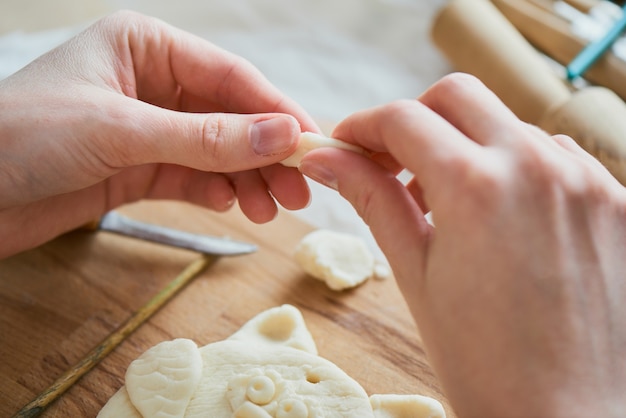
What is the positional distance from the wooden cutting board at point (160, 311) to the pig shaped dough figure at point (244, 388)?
9 centimetres

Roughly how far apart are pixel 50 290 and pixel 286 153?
0.58m

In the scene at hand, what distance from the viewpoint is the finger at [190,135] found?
3.16 ft

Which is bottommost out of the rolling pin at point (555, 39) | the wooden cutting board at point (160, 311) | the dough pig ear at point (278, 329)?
the wooden cutting board at point (160, 311)

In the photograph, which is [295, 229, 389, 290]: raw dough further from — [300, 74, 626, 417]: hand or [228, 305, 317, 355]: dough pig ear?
[300, 74, 626, 417]: hand

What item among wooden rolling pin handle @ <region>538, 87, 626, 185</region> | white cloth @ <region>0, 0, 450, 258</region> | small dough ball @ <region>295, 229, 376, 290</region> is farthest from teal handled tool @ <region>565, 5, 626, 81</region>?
small dough ball @ <region>295, 229, 376, 290</region>

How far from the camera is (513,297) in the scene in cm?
68

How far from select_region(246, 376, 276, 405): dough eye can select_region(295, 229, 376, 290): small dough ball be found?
0.31 metres

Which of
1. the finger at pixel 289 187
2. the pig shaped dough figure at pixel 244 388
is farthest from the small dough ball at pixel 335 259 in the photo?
the pig shaped dough figure at pixel 244 388

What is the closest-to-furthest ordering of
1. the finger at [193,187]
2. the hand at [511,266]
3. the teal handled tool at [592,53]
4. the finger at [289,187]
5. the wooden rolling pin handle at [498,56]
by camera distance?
the hand at [511,266] → the finger at [289,187] → the finger at [193,187] → the wooden rolling pin handle at [498,56] → the teal handled tool at [592,53]

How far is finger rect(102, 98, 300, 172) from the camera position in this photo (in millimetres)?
963

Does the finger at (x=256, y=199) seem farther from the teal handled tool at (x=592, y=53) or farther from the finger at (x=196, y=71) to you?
the teal handled tool at (x=592, y=53)

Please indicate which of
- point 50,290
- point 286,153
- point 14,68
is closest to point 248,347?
point 286,153

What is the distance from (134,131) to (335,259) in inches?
19.6

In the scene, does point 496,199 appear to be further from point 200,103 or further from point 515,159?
point 200,103
